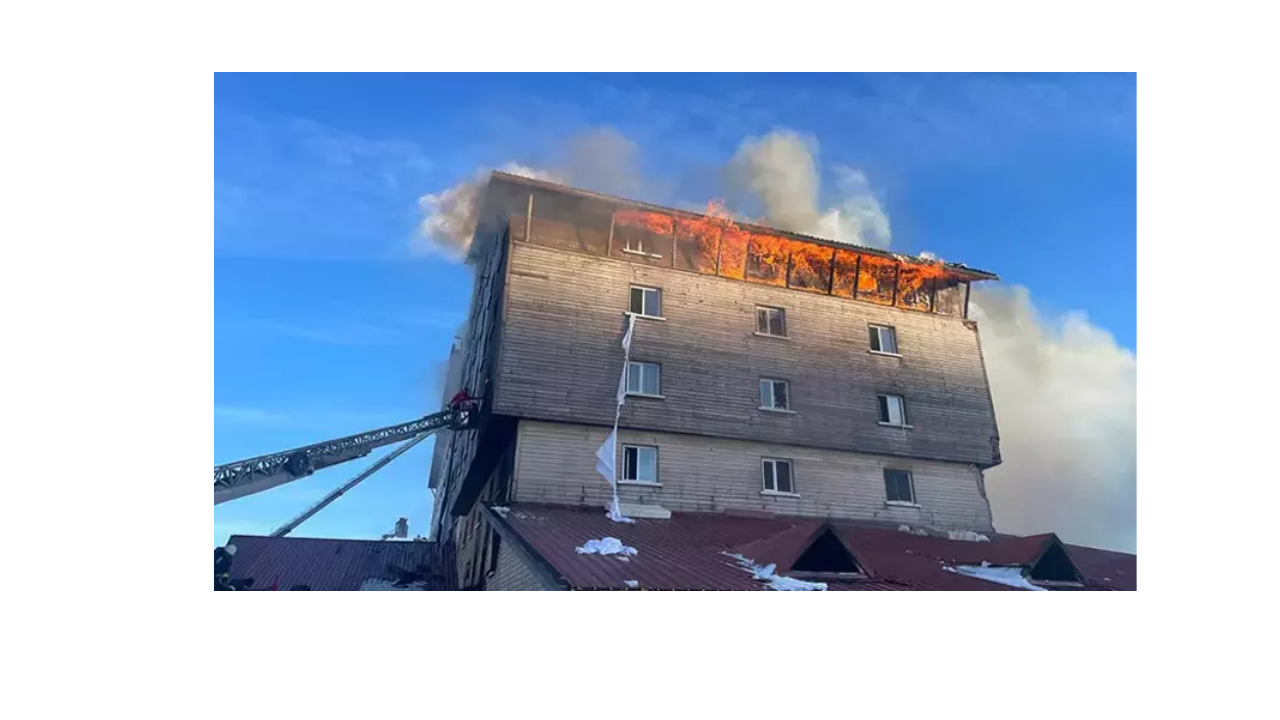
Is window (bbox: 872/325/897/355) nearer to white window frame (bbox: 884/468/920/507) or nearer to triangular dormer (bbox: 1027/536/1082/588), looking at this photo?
white window frame (bbox: 884/468/920/507)

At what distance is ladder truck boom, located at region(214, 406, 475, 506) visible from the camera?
62.5 ft

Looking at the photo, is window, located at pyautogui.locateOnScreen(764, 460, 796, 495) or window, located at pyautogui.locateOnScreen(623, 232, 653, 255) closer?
window, located at pyautogui.locateOnScreen(764, 460, 796, 495)

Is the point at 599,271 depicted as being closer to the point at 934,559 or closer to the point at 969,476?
the point at 934,559

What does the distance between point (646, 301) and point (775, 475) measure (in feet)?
26.7

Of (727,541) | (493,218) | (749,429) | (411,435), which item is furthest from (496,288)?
(727,541)

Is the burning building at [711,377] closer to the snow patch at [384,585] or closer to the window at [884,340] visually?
the window at [884,340]

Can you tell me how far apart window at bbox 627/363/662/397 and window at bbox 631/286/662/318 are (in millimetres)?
2094

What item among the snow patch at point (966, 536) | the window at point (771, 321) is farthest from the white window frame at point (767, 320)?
the snow patch at point (966, 536)

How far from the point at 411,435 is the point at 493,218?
388 inches

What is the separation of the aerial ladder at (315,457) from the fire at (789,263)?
9786 millimetres

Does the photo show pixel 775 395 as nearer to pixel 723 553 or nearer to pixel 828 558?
pixel 723 553

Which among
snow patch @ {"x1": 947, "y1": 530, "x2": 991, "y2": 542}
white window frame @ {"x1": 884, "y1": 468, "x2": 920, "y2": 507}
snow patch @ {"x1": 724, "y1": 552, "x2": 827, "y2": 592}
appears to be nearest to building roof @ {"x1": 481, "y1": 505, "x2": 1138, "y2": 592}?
snow patch @ {"x1": 724, "y1": 552, "x2": 827, "y2": 592}

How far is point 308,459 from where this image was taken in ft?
67.8

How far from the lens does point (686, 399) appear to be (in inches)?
933
